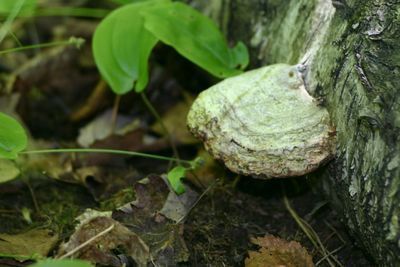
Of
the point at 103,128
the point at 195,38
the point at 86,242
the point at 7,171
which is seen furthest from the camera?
the point at 103,128

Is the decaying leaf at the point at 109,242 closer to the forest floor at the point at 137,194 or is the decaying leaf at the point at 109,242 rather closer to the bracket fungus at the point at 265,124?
the forest floor at the point at 137,194

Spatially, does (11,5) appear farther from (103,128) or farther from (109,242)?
(109,242)

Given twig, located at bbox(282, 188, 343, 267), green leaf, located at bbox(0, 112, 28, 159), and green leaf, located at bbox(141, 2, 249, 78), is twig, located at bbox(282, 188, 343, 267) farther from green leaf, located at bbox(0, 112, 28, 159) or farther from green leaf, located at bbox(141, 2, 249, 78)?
green leaf, located at bbox(0, 112, 28, 159)

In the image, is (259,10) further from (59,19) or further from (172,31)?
(59,19)

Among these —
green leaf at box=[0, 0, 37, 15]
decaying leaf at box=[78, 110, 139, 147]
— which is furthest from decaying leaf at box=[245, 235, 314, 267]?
green leaf at box=[0, 0, 37, 15]

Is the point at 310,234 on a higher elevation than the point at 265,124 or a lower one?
lower

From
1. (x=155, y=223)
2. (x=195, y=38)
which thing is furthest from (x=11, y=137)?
(x=195, y=38)

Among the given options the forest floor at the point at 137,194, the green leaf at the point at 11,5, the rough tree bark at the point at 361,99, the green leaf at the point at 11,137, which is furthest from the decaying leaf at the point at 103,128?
the rough tree bark at the point at 361,99

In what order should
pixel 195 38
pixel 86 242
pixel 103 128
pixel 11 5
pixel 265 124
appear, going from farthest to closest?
pixel 103 128, pixel 11 5, pixel 195 38, pixel 265 124, pixel 86 242

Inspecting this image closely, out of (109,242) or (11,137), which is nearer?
(109,242)
